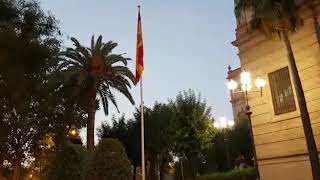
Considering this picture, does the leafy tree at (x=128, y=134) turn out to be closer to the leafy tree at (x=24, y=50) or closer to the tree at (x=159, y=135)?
the tree at (x=159, y=135)

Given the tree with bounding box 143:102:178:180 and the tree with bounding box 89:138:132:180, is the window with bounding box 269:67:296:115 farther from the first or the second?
the tree with bounding box 143:102:178:180

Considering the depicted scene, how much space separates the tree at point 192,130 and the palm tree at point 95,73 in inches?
193

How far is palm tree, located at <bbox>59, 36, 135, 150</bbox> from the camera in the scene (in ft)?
96.3

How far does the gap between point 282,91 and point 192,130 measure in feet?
57.3

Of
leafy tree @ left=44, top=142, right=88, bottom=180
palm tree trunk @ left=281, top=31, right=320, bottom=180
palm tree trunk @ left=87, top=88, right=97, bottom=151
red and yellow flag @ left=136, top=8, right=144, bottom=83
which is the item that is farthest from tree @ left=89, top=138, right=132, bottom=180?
palm tree trunk @ left=87, top=88, right=97, bottom=151

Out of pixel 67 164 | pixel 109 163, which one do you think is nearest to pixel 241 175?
pixel 67 164

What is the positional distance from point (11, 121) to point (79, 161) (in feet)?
43.9

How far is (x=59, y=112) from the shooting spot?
3191 centimetres

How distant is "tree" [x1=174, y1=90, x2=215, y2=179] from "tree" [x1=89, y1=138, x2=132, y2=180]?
2003 centimetres

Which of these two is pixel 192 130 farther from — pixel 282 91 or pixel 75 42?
pixel 282 91

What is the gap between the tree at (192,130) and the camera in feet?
107

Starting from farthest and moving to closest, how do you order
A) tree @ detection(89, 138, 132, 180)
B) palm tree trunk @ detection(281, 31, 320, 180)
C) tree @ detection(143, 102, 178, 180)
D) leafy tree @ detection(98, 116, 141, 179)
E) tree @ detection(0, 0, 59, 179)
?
leafy tree @ detection(98, 116, 141, 179)
tree @ detection(143, 102, 178, 180)
tree @ detection(0, 0, 59, 179)
tree @ detection(89, 138, 132, 180)
palm tree trunk @ detection(281, 31, 320, 180)

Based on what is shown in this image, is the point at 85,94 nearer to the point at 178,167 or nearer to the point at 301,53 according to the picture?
the point at 178,167

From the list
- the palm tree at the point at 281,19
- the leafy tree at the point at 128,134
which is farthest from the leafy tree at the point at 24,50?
the leafy tree at the point at 128,134
